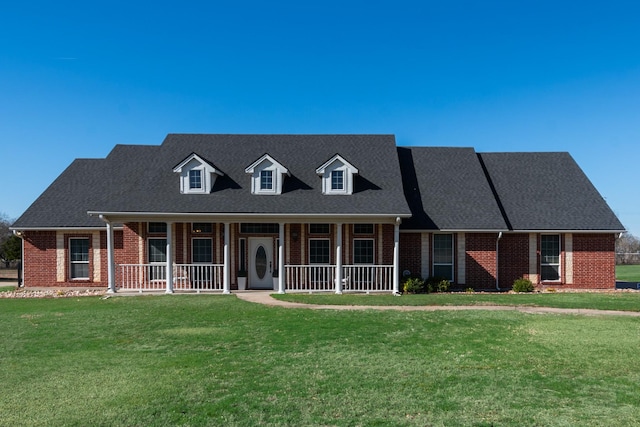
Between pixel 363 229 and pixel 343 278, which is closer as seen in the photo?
pixel 343 278

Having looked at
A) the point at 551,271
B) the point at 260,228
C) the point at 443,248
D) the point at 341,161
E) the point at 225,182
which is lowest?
the point at 551,271

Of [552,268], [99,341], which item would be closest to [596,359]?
[99,341]

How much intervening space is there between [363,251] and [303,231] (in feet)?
9.12

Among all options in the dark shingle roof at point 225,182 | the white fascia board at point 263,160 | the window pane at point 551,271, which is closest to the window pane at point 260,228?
the dark shingle roof at point 225,182

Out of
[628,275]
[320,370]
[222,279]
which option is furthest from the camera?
[628,275]

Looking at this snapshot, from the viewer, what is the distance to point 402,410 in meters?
6.16

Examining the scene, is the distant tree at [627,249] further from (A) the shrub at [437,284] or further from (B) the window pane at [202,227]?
(B) the window pane at [202,227]

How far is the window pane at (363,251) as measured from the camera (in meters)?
20.6

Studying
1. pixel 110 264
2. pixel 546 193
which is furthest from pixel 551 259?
pixel 110 264

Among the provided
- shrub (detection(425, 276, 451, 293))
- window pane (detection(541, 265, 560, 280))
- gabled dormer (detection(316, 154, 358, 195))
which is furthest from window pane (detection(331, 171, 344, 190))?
window pane (detection(541, 265, 560, 280))

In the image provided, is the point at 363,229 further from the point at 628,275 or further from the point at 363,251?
the point at 628,275

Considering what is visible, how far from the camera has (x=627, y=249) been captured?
70.4 m

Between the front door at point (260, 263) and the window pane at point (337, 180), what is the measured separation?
365 cm

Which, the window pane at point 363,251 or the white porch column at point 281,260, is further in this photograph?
the window pane at point 363,251
